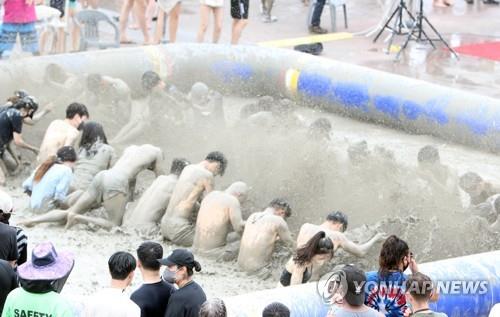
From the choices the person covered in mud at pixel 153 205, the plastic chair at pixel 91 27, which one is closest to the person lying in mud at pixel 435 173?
the person covered in mud at pixel 153 205

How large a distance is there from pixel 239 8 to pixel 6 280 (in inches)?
353

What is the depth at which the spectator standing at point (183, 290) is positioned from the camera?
6.22m

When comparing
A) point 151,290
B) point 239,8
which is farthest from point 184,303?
point 239,8

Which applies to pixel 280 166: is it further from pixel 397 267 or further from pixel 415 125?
pixel 397 267

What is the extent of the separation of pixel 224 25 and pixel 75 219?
7876mm

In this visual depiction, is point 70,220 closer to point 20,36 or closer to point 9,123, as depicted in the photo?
point 9,123

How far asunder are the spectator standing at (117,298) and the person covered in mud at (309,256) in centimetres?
181

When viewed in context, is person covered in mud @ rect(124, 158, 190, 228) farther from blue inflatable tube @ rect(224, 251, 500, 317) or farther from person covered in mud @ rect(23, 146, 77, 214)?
blue inflatable tube @ rect(224, 251, 500, 317)

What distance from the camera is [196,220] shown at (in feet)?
31.1

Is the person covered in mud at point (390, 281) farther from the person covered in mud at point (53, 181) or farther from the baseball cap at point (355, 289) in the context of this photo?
the person covered in mud at point (53, 181)

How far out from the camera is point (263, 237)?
28.8ft

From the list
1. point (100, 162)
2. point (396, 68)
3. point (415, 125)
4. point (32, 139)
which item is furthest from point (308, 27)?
point (100, 162)

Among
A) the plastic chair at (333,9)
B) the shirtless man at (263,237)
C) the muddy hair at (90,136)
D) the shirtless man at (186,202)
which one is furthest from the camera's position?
the plastic chair at (333,9)

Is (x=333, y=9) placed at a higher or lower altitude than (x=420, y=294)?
lower
